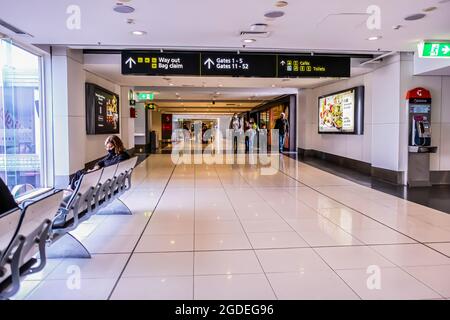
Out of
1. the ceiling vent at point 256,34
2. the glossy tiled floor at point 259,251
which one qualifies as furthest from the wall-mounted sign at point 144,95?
the ceiling vent at point 256,34

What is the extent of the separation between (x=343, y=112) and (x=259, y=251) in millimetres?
7600

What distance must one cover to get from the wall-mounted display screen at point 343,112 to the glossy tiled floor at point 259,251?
361 cm

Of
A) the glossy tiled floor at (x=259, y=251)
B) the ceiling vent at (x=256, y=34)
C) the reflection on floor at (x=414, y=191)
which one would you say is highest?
the ceiling vent at (x=256, y=34)

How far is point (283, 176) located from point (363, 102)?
282cm

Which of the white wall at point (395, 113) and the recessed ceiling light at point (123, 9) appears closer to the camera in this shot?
the recessed ceiling light at point (123, 9)

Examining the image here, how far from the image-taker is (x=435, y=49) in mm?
6391

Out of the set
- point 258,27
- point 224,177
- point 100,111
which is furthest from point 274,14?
point 100,111

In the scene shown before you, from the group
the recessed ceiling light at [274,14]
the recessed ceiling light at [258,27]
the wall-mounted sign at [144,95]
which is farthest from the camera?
the wall-mounted sign at [144,95]

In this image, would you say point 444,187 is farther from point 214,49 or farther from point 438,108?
point 214,49

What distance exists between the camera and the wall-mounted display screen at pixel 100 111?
8.45 m

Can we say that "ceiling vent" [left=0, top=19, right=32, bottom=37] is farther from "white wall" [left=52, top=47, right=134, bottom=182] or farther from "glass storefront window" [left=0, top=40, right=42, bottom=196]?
"white wall" [left=52, top=47, right=134, bottom=182]

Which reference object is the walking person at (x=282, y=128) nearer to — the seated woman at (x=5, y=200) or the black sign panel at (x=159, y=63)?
the black sign panel at (x=159, y=63)

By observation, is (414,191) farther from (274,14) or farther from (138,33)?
(138,33)

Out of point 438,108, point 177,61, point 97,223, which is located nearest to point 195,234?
point 97,223
